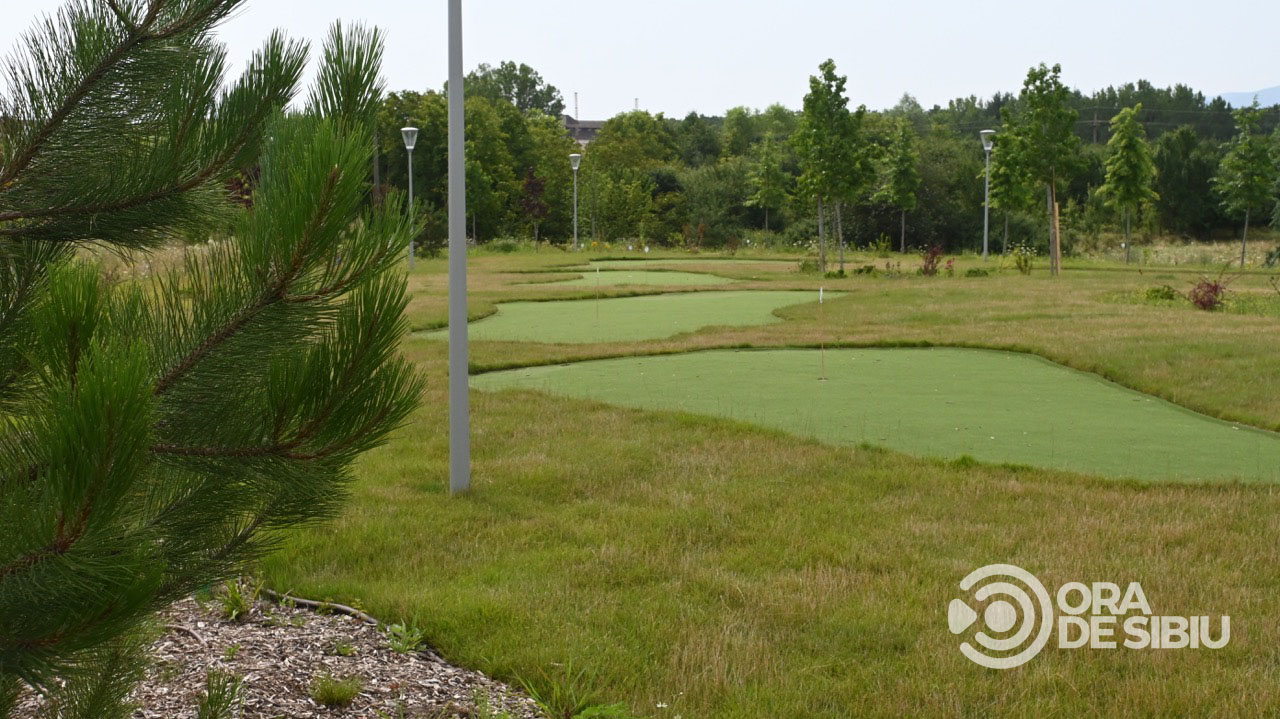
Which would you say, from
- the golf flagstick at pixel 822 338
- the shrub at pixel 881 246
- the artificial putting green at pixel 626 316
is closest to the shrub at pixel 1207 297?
the golf flagstick at pixel 822 338

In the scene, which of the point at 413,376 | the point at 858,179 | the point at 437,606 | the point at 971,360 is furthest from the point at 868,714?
the point at 858,179

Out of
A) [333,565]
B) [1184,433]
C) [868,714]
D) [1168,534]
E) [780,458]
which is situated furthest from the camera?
[1184,433]

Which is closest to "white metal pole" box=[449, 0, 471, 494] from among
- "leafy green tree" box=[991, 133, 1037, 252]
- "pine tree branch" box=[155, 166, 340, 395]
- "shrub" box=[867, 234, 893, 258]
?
"pine tree branch" box=[155, 166, 340, 395]

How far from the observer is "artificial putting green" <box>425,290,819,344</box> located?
1463cm

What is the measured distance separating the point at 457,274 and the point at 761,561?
2247 millimetres

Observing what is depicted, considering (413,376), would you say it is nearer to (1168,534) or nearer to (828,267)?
(1168,534)

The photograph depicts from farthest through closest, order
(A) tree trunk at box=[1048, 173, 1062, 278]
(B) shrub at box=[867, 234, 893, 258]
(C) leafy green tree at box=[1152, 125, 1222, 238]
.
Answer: (C) leafy green tree at box=[1152, 125, 1222, 238], (B) shrub at box=[867, 234, 893, 258], (A) tree trunk at box=[1048, 173, 1062, 278]

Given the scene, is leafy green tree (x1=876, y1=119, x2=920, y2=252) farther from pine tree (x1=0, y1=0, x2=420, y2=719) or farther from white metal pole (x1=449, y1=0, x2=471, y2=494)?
pine tree (x1=0, y1=0, x2=420, y2=719)

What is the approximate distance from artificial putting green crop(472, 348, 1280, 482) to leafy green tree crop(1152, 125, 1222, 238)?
1673 inches

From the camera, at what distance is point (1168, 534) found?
5309 millimetres

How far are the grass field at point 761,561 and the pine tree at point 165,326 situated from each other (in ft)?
6.05

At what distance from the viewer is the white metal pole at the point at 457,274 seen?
223 inches

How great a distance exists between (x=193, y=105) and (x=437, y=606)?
244 centimetres

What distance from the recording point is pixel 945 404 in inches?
359
